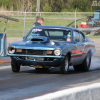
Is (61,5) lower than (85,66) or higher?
higher

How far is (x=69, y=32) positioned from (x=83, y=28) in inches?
734

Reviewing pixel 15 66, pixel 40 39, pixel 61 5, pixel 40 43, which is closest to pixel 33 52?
pixel 40 43

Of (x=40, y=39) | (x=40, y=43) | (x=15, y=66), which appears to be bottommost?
(x=15, y=66)

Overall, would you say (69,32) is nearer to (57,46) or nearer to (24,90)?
(57,46)

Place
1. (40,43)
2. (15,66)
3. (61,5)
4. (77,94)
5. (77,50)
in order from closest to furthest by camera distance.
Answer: (77,94), (40,43), (15,66), (77,50), (61,5)

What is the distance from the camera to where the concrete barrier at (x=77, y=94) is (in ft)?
13.6

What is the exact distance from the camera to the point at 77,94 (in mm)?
4457

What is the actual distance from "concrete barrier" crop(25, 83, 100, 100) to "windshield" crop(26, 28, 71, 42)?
5757mm

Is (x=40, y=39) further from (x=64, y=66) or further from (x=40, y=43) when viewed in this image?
Result: (x=64, y=66)

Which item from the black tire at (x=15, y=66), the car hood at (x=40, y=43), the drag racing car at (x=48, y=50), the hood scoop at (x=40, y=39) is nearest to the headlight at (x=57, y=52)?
the drag racing car at (x=48, y=50)

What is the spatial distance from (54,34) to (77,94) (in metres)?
6.42

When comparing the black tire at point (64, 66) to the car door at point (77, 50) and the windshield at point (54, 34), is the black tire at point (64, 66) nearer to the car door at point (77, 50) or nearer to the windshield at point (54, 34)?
the car door at point (77, 50)

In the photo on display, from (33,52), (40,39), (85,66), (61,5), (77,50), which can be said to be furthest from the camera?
(61,5)

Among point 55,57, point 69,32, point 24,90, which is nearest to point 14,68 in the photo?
point 55,57
